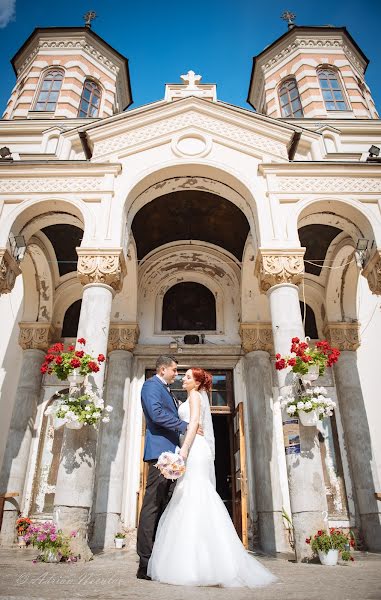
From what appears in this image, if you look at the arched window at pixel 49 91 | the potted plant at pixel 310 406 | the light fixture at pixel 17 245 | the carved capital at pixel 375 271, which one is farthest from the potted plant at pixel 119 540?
the arched window at pixel 49 91

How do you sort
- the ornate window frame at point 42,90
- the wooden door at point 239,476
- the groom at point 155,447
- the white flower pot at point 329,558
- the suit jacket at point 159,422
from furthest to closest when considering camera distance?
the ornate window frame at point 42,90
the wooden door at point 239,476
the white flower pot at point 329,558
the suit jacket at point 159,422
the groom at point 155,447

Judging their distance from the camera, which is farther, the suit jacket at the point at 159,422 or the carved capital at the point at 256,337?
the carved capital at the point at 256,337

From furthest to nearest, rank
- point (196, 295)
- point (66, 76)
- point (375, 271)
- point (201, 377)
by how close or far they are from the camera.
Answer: point (66, 76)
point (196, 295)
point (375, 271)
point (201, 377)

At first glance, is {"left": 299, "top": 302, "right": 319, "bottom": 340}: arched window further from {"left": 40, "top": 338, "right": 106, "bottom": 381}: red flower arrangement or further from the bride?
the bride

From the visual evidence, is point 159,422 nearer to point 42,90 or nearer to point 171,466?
point 171,466

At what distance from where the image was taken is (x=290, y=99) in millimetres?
18062

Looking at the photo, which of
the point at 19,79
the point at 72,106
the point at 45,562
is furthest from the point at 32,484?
the point at 19,79

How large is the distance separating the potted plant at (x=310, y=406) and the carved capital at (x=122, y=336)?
237 inches

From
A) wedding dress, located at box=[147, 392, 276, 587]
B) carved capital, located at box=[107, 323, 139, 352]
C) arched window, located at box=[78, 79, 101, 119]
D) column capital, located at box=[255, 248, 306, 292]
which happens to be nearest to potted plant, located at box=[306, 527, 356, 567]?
wedding dress, located at box=[147, 392, 276, 587]

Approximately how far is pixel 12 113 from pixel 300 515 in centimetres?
1877

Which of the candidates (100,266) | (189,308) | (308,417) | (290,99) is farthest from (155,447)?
(290,99)

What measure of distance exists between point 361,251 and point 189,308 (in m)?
5.79

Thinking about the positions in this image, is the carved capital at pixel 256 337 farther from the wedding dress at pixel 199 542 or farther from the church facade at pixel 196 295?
the wedding dress at pixel 199 542

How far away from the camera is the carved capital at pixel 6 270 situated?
26.2ft
